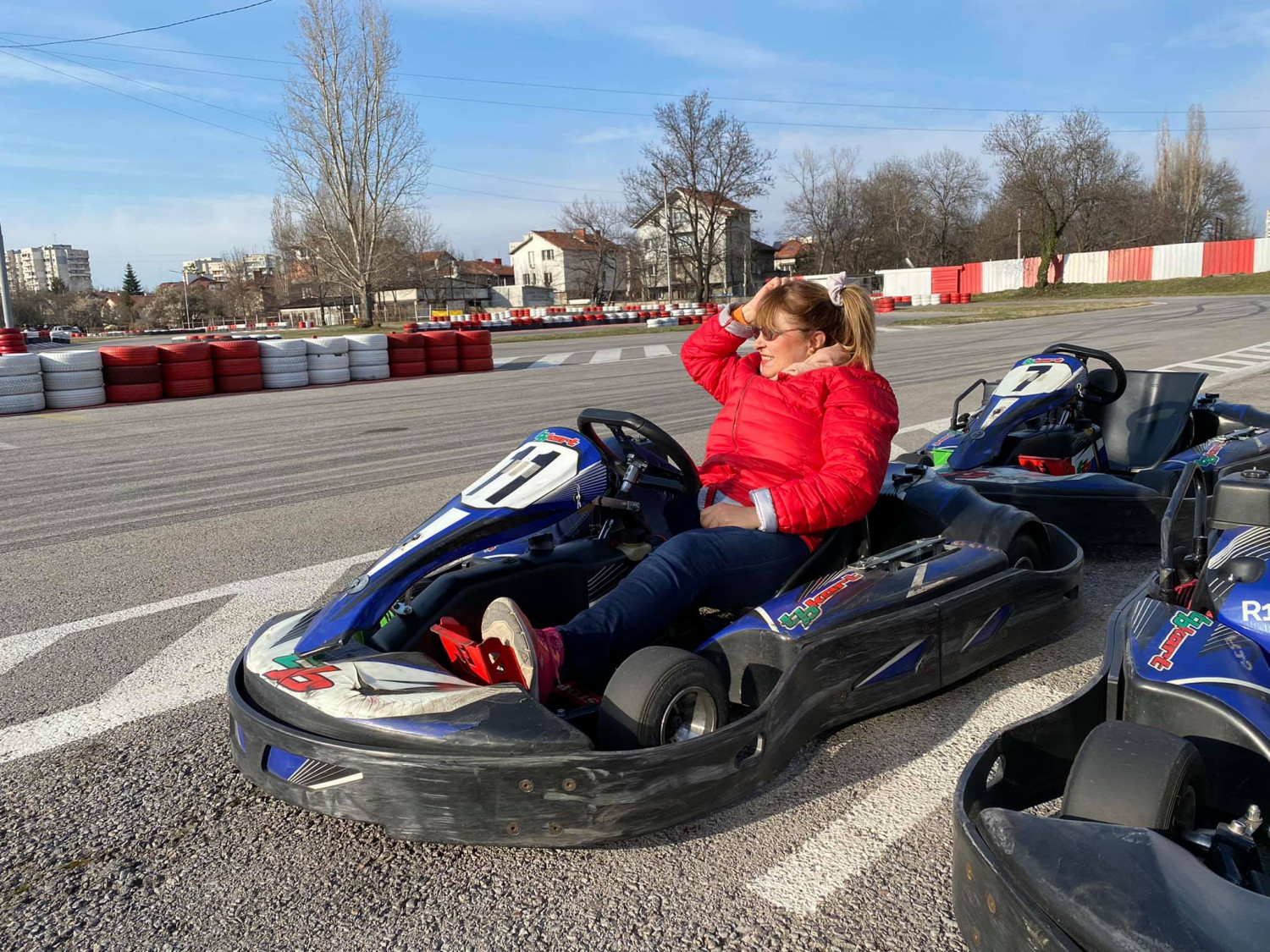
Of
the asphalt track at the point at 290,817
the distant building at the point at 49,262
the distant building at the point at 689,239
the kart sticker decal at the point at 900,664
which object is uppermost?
the distant building at the point at 49,262

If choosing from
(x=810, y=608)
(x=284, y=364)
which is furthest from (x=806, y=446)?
(x=284, y=364)

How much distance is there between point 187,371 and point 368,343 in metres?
2.77

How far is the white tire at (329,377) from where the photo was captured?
14.7 metres

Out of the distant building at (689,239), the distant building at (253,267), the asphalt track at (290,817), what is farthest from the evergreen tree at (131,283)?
the asphalt track at (290,817)

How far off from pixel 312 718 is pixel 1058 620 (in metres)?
2.25

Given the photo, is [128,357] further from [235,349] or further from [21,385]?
[235,349]

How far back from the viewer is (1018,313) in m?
28.1

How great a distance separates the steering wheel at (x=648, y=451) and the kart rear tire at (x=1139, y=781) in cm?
139

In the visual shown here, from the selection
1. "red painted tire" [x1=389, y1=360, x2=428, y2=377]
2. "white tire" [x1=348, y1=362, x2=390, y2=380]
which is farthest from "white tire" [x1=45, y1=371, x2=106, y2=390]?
"red painted tire" [x1=389, y1=360, x2=428, y2=377]

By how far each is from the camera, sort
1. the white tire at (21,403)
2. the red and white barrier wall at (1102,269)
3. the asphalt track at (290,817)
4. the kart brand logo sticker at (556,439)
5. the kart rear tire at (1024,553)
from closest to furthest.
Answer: the asphalt track at (290,817), the kart brand logo sticker at (556,439), the kart rear tire at (1024,553), the white tire at (21,403), the red and white barrier wall at (1102,269)

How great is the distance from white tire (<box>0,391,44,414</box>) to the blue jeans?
12133mm

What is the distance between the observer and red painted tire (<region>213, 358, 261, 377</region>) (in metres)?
13.9

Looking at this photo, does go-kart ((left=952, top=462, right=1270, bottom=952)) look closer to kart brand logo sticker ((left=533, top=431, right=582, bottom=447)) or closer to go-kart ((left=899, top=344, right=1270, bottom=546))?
kart brand logo sticker ((left=533, top=431, right=582, bottom=447))

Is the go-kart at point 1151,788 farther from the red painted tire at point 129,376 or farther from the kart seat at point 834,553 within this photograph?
the red painted tire at point 129,376
